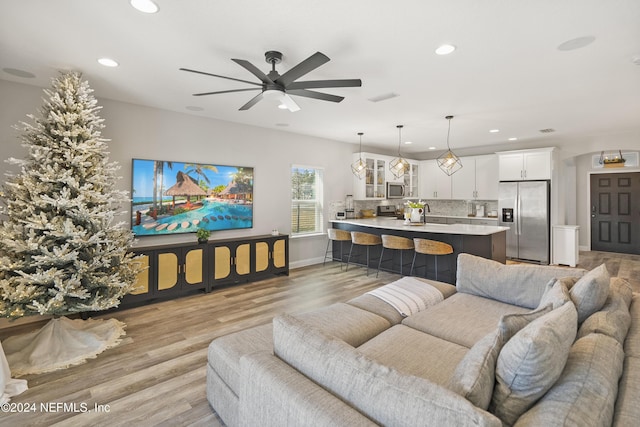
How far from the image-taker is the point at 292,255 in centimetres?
616

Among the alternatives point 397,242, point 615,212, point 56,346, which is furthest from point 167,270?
point 615,212

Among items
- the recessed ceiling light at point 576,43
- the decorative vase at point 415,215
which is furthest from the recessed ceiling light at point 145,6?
the decorative vase at point 415,215

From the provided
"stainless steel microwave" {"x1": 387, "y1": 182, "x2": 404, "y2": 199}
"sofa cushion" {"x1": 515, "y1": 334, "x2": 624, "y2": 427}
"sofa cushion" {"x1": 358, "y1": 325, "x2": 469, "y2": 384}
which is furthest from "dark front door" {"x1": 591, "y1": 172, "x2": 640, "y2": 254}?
"sofa cushion" {"x1": 515, "y1": 334, "x2": 624, "y2": 427}

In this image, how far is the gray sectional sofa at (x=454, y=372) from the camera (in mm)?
993

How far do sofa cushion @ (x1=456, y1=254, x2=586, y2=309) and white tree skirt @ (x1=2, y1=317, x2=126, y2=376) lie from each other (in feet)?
Answer: 11.0

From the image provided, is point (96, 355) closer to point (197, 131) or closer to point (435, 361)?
point (435, 361)

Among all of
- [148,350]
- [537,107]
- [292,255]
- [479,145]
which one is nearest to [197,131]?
[292,255]

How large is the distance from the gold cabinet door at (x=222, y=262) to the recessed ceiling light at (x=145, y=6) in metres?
3.17

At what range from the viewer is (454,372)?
4.09ft

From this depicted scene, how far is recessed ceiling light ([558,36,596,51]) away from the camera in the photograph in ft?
8.29

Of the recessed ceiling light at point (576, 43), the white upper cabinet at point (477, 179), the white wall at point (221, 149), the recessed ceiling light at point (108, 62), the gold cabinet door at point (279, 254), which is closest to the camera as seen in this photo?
the recessed ceiling light at point (576, 43)

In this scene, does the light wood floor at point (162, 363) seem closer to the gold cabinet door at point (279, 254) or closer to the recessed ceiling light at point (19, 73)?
the gold cabinet door at point (279, 254)

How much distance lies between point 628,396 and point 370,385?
0.90 m

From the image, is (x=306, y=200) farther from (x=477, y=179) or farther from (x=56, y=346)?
(x=56, y=346)
